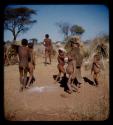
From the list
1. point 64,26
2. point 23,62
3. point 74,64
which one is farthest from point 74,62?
point 23,62

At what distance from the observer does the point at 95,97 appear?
2375mm

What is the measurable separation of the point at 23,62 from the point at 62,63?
0.32 meters

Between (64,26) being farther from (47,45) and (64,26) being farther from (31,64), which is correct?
(31,64)

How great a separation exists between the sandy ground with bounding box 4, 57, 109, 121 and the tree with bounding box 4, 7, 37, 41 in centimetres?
28

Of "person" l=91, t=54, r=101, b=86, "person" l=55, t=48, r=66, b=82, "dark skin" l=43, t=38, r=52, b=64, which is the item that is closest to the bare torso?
"dark skin" l=43, t=38, r=52, b=64

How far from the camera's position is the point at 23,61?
2.40 meters

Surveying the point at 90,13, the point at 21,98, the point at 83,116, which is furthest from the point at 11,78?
the point at 90,13

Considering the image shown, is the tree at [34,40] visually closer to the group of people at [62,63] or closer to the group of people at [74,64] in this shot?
the group of people at [62,63]

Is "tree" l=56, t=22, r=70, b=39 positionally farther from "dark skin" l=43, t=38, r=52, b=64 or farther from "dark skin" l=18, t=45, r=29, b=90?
"dark skin" l=18, t=45, r=29, b=90

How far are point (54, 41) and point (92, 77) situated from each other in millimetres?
424

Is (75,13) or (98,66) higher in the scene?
(75,13)

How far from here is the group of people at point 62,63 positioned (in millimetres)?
2371

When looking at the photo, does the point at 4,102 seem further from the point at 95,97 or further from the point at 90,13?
the point at 90,13

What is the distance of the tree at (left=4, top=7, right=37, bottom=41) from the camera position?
7.66 ft
